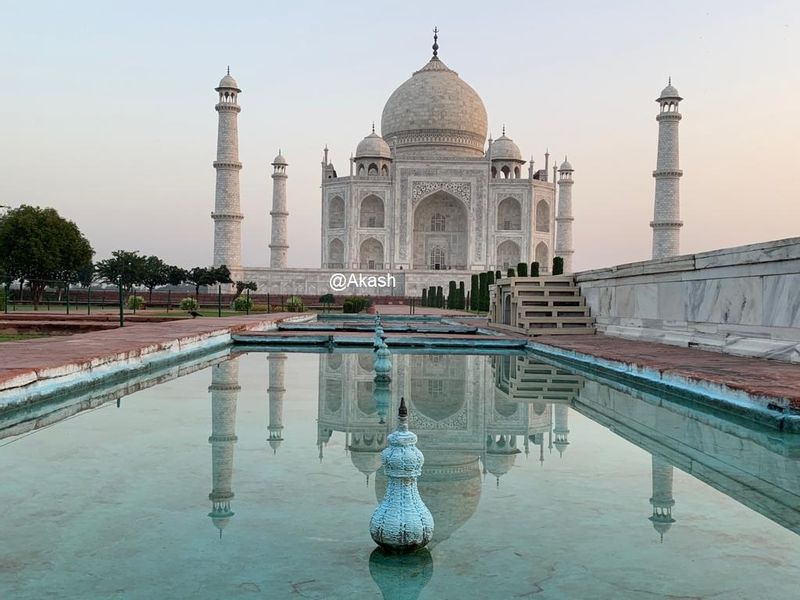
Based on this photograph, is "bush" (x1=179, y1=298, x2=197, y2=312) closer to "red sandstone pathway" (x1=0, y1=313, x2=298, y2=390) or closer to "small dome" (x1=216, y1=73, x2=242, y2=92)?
"red sandstone pathway" (x1=0, y1=313, x2=298, y2=390)

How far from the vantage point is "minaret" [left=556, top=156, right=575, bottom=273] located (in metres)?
37.8

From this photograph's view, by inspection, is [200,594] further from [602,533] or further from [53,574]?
[602,533]

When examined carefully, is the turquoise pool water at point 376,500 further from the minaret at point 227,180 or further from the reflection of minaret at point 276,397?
the minaret at point 227,180

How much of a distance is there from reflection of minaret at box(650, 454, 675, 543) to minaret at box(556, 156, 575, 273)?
116ft

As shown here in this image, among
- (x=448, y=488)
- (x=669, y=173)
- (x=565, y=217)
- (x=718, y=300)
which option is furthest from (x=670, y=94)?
(x=448, y=488)

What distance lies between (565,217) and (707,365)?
3276cm

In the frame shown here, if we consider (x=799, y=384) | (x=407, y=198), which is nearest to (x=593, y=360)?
(x=799, y=384)

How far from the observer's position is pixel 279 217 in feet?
116

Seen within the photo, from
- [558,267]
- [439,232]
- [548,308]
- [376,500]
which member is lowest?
[376,500]

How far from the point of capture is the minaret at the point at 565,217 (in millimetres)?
37750

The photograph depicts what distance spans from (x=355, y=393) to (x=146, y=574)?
3.36 metres

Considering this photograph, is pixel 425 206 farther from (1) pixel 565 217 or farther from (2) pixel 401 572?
(2) pixel 401 572

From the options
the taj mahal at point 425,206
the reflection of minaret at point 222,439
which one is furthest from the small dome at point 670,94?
the reflection of minaret at point 222,439

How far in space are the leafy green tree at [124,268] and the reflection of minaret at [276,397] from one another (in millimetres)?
15360
